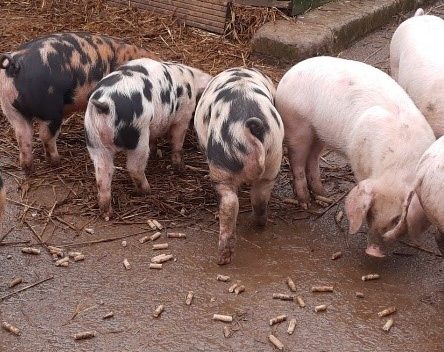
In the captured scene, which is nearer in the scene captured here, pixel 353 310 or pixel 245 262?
pixel 353 310

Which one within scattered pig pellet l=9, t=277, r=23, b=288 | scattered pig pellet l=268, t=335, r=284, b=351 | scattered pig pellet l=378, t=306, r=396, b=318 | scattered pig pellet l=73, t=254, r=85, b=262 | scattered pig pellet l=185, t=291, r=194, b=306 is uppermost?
scattered pig pellet l=378, t=306, r=396, b=318

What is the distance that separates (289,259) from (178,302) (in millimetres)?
708

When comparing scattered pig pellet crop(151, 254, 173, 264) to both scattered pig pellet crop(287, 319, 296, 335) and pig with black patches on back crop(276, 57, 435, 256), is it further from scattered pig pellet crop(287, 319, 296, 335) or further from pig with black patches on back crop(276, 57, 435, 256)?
pig with black patches on back crop(276, 57, 435, 256)

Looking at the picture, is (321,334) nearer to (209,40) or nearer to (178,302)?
(178,302)

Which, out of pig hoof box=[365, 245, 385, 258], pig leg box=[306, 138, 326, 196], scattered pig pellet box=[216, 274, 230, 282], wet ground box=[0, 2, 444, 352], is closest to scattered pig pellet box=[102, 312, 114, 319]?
wet ground box=[0, 2, 444, 352]

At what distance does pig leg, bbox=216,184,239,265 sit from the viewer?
3.91m

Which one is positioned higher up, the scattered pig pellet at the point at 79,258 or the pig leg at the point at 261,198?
the pig leg at the point at 261,198

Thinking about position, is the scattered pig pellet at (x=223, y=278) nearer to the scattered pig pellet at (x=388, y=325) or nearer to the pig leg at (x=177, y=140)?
the scattered pig pellet at (x=388, y=325)

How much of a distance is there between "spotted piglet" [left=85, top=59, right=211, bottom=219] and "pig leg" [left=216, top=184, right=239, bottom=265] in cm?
63

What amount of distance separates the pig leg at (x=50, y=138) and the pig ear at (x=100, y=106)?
0.58m

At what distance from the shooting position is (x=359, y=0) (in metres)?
7.57

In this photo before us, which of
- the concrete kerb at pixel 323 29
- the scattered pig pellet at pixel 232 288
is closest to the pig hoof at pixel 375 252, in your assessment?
the scattered pig pellet at pixel 232 288

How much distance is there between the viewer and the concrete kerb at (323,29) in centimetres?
651

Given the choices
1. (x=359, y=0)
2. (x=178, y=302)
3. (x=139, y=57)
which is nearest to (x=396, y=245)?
(x=178, y=302)
